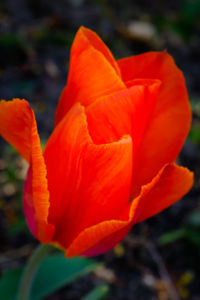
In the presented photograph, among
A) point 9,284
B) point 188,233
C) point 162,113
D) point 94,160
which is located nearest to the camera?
point 94,160

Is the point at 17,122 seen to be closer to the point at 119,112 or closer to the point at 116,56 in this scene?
the point at 119,112

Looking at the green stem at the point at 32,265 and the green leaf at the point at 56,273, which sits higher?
the green stem at the point at 32,265

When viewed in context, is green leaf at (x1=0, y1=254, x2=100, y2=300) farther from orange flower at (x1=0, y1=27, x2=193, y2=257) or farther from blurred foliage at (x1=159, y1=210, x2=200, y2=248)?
blurred foliage at (x1=159, y1=210, x2=200, y2=248)

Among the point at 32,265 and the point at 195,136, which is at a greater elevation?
the point at 32,265

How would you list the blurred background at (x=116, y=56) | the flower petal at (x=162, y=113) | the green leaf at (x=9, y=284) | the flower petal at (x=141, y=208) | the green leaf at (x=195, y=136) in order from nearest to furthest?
1. the flower petal at (x=141, y=208)
2. the flower petal at (x=162, y=113)
3. the green leaf at (x=9, y=284)
4. the blurred background at (x=116, y=56)
5. the green leaf at (x=195, y=136)

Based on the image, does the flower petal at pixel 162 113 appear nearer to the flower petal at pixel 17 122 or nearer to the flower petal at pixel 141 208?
the flower petal at pixel 141 208

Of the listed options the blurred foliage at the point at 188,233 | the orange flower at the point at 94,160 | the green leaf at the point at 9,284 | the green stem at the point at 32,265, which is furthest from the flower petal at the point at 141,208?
the blurred foliage at the point at 188,233

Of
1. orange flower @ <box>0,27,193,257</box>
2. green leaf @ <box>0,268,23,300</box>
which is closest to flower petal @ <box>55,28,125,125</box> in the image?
orange flower @ <box>0,27,193,257</box>

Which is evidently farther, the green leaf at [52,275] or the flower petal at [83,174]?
the green leaf at [52,275]

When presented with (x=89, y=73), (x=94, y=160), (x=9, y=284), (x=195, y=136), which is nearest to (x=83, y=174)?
(x=94, y=160)
